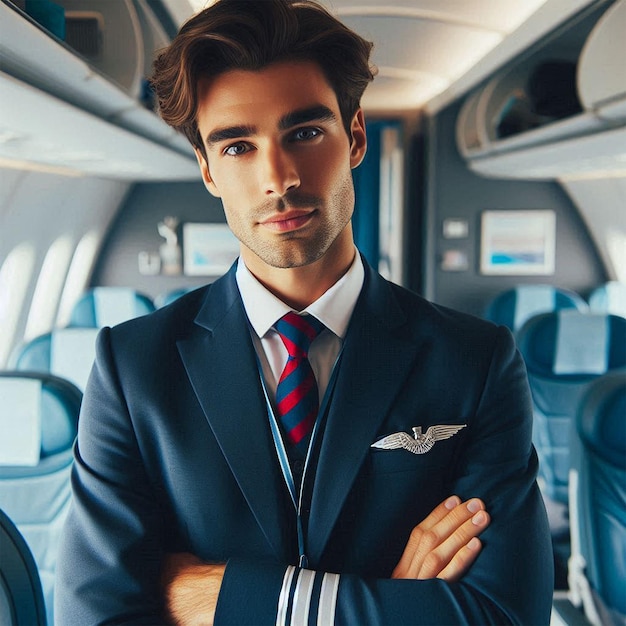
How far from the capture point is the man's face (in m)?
1.10

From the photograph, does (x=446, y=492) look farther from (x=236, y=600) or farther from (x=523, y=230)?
(x=523, y=230)

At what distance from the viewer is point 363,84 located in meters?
1.25

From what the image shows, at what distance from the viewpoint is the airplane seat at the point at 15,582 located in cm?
139

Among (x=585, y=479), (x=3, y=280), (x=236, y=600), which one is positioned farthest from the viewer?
(x=3, y=280)

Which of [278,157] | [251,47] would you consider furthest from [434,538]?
[251,47]

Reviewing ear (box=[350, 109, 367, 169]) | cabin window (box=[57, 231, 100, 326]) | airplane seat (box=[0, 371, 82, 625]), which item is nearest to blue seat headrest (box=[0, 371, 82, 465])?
airplane seat (box=[0, 371, 82, 625])

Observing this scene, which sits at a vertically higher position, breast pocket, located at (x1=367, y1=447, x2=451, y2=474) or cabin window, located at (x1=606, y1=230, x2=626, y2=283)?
cabin window, located at (x1=606, y1=230, x2=626, y2=283)

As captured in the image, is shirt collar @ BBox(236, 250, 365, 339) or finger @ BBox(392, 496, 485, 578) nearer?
finger @ BBox(392, 496, 485, 578)

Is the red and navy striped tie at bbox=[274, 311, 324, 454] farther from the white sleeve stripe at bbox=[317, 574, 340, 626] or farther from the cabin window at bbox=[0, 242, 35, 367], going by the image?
the cabin window at bbox=[0, 242, 35, 367]

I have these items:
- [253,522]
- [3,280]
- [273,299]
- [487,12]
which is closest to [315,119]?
[273,299]

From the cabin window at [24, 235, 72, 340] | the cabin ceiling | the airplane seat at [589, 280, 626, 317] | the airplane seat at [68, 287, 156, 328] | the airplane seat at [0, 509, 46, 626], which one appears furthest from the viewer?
the airplane seat at [589, 280, 626, 317]

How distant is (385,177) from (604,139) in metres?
3.24

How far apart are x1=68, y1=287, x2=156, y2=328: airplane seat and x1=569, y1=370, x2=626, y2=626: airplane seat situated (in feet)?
10.1

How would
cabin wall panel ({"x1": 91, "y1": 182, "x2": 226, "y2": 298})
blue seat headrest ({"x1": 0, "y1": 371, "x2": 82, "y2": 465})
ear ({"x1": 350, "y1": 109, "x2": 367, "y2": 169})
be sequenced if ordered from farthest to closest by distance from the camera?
cabin wall panel ({"x1": 91, "y1": 182, "x2": 226, "y2": 298}), blue seat headrest ({"x1": 0, "y1": 371, "x2": 82, "y2": 465}), ear ({"x1": 350, "y1": 109, "x2": 367, "y2": 169})
